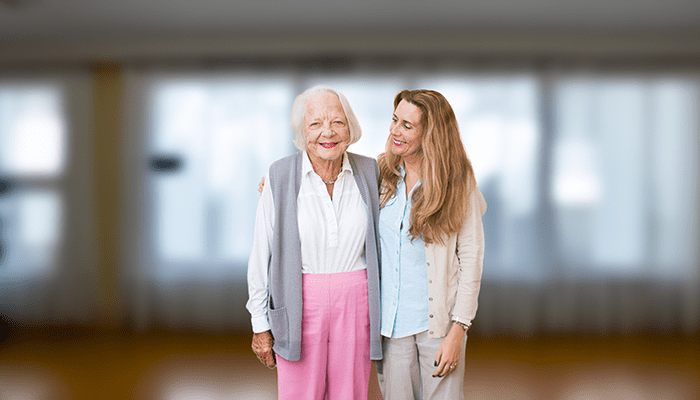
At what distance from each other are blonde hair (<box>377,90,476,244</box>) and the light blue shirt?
44mm

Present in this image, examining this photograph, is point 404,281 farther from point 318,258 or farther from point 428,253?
point 318,258

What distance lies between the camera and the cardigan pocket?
4.99ft

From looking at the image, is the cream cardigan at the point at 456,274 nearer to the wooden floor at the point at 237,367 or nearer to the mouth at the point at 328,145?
the mouth at the point at 328,145

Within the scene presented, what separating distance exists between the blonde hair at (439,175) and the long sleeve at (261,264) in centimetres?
50

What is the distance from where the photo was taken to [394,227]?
154 centimetres

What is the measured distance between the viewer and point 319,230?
4.98 feet

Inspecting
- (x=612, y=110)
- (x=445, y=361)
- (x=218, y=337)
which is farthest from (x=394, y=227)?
(x=612, y=110)

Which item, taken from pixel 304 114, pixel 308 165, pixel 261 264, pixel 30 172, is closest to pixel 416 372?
pixel 261 264

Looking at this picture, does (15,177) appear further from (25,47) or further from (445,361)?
(445,361)

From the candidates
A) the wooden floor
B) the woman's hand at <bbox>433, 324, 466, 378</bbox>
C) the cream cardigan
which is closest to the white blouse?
the cream cardigan

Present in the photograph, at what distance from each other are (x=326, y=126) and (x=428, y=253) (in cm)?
55

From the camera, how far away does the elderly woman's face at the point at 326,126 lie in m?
1.49

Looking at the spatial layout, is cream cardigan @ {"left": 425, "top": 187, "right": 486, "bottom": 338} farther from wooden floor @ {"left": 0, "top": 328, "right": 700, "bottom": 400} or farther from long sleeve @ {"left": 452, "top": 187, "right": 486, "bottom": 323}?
wooden floor @ {"left": 0, "top": 328, "right": 700, "bottom": 400}

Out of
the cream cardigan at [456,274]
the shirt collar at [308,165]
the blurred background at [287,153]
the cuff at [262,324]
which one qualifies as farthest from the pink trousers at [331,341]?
the blurred background at [287,153]
